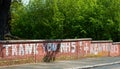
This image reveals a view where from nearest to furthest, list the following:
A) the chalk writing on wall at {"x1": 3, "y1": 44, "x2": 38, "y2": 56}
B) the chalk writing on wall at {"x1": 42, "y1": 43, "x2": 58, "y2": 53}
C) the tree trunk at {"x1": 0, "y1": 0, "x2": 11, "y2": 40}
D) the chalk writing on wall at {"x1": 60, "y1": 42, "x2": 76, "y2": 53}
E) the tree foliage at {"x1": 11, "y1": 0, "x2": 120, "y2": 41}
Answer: the chalk writing on wall at {"x1": 3, "y1": 44, "x2": 38, "y2": 56}
the chalk writing on wall at {"x1": 42, "y1": 43, "x2": 58, "y2": 53}
the tree trunk at {"x1": 0, "y1": 0, "x2": 11, "y2": 40}
the chalk writing on wall at {"x1": 60, "y1": 42, "x2": 76, "y2": 53}
the tree foliage at {"x1": 11, "y1": 0, "x2": 120, "y2": 41}

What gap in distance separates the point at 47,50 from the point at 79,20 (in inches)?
702

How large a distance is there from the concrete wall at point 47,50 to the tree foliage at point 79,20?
8903mm

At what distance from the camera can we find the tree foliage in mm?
43281

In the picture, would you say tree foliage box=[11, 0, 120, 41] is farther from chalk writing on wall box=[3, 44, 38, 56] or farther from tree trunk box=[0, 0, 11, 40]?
chalk writing on wall box=[3, 44, 38, 56]

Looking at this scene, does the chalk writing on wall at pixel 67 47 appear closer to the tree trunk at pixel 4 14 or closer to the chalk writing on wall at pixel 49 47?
the chalk writing on wall at pixel 49 47

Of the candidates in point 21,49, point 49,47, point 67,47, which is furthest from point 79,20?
point 21,49

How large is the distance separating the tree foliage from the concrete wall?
29.2 ft

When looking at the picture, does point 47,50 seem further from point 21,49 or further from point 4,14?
point 4,14

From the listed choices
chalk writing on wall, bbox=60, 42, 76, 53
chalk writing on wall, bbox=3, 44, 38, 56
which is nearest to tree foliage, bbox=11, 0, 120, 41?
chalk writing on wall, bbox=60, 42, 76, 53

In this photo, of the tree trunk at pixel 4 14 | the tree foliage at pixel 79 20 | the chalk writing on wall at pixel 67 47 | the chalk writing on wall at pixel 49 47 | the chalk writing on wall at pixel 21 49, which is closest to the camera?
the chalk writing on wall at pixel 21 49

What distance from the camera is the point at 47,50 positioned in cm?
2608

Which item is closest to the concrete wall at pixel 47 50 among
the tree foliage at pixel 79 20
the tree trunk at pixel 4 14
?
the tree trunk at pixel 4 14

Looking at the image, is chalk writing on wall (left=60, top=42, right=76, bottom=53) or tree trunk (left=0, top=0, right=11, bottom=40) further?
chalk writing on wall (left=60, top=42, right=76, bottom=53)

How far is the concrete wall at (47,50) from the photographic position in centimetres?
2280
